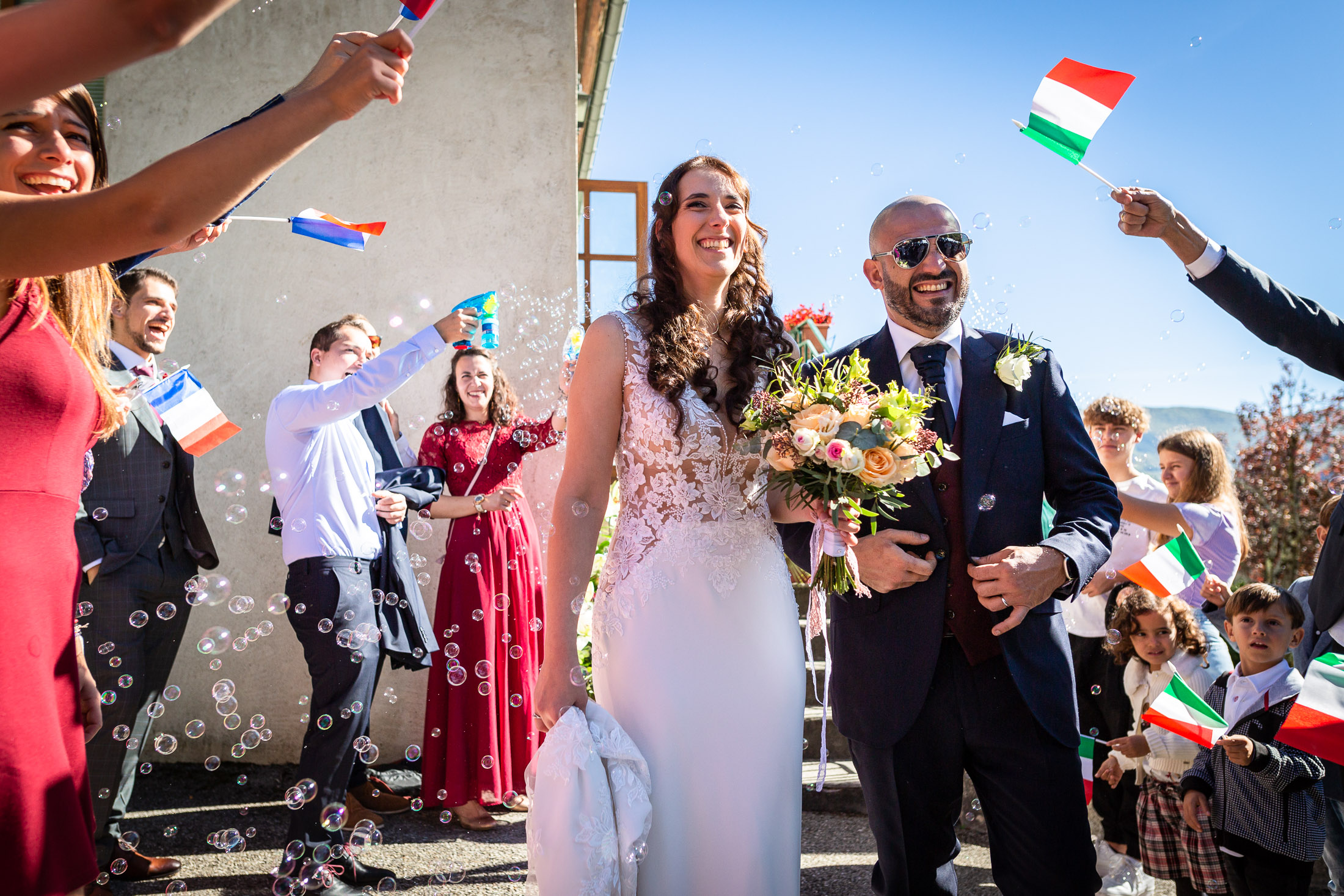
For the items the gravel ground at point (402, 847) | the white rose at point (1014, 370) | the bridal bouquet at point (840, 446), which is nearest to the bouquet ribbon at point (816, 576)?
the bridal bouquet at point (840, 446)

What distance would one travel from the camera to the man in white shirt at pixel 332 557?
3.96 meters

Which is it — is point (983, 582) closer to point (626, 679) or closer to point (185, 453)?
point (626, 679)

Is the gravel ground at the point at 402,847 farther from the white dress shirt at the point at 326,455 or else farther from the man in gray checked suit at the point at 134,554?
the white dress shirt at the point at 326,455

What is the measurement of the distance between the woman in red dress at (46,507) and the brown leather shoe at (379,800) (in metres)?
3.53

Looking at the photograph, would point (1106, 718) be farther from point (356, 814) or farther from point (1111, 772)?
point (356, 814)

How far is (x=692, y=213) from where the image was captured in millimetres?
2758

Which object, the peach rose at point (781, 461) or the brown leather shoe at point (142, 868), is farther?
the brown leather shoe at point (142, 868)

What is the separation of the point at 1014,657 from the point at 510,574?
11.2ft

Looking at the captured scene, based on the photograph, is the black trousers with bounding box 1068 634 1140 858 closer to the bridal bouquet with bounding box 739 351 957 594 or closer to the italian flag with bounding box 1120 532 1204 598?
the italian flag with bounding box 1120 532 1204 598

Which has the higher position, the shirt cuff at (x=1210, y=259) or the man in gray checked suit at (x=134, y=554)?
the shirt cuff at (x=1210, y=259)

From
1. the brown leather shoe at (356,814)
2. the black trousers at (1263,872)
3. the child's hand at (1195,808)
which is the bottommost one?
the brown leather shoe at (356,814)

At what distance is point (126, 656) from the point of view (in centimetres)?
419

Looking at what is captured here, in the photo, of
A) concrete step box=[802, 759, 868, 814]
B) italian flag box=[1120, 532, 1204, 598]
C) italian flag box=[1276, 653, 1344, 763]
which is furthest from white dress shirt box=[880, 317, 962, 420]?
concrete step box=[802, 759, 868, 814]

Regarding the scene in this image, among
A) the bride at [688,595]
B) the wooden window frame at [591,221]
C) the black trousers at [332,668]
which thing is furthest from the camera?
the wooden window frame at [591,221]
